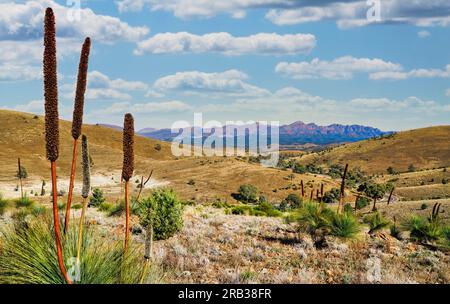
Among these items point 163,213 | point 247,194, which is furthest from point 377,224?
point 247,194

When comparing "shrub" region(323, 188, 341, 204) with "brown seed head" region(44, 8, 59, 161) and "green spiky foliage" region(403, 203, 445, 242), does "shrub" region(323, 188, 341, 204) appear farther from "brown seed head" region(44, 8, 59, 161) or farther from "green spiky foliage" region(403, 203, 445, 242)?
"brown seed head" region(44, 8, 59, 161)

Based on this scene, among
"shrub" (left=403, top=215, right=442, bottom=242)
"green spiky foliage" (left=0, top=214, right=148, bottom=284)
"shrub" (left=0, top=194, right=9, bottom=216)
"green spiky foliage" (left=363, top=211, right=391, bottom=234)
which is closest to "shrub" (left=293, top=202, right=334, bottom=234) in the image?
"green spiky foliage" (left=363, top=211, right=391, bottom=234)

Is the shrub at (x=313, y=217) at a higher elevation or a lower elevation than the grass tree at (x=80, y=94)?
lower

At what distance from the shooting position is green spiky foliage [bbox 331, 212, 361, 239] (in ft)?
54.0

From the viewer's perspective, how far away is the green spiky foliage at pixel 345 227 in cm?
1645

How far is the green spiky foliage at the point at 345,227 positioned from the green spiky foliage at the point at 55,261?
11.5 metres

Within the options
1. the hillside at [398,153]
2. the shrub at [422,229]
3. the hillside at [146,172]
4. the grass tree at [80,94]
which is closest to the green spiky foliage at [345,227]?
the shrub at [422,229]

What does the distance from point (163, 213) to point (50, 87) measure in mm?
13635

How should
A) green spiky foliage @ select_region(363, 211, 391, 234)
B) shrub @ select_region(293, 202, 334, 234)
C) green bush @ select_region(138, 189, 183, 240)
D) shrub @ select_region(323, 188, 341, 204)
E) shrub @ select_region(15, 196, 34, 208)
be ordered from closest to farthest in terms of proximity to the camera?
green bush @ select_region(138, 189, 183, 240) < shrub @ select_region(293, 202, 334, 234) < green spiky foliage @ select_region(363, 211, 391, 234) < shrub @ select_region(15, 196, 34, 208) < shrub @ select_region(323, 188, 341, 204)

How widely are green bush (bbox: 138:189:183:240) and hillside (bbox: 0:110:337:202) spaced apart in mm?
40747

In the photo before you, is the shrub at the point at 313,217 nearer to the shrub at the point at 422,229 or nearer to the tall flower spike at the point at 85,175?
the shrub at the point at 422,229

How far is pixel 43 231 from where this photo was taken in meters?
6.12

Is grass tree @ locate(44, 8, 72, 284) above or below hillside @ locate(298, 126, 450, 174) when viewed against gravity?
above
